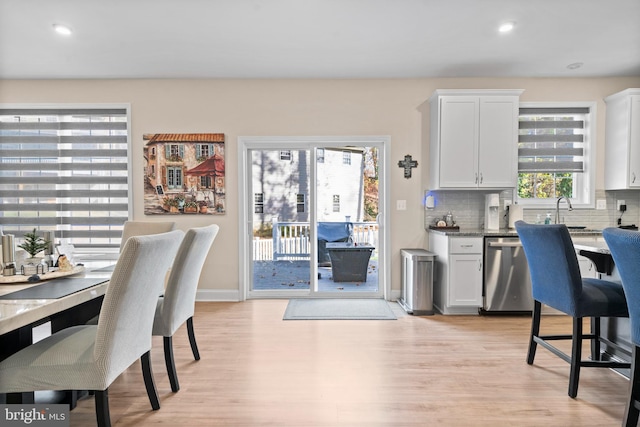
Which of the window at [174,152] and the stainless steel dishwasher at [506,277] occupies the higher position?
the window at [174,152]

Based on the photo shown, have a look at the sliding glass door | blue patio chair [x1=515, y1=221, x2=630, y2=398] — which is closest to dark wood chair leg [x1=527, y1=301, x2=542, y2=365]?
blue patio chair [x1=515, y1=221, x2=630, y2=398]

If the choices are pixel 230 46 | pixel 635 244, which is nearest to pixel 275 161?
pixel 230 46

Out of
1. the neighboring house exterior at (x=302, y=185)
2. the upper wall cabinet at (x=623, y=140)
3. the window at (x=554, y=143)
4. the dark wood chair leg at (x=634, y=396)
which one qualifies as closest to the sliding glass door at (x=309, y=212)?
the neighboring house exterior at (x=302, y=185)

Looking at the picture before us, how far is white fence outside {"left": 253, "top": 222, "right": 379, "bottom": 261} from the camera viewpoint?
468 cm

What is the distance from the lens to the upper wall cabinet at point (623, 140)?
4109 mm

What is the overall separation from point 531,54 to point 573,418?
333 centimetres

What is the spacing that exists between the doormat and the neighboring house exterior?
1.00 meters

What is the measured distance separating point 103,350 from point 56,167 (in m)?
3.87

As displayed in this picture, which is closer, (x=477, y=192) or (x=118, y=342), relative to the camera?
(x=118, y=342)

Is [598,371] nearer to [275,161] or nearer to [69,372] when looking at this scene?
[69,372]

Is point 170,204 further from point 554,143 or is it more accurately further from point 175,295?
point 554,143

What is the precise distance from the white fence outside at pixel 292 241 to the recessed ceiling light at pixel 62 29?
2757 mm

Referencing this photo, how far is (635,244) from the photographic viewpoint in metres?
1.70

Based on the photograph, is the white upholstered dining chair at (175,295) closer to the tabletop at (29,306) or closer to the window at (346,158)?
the tabletop at (29,306)
